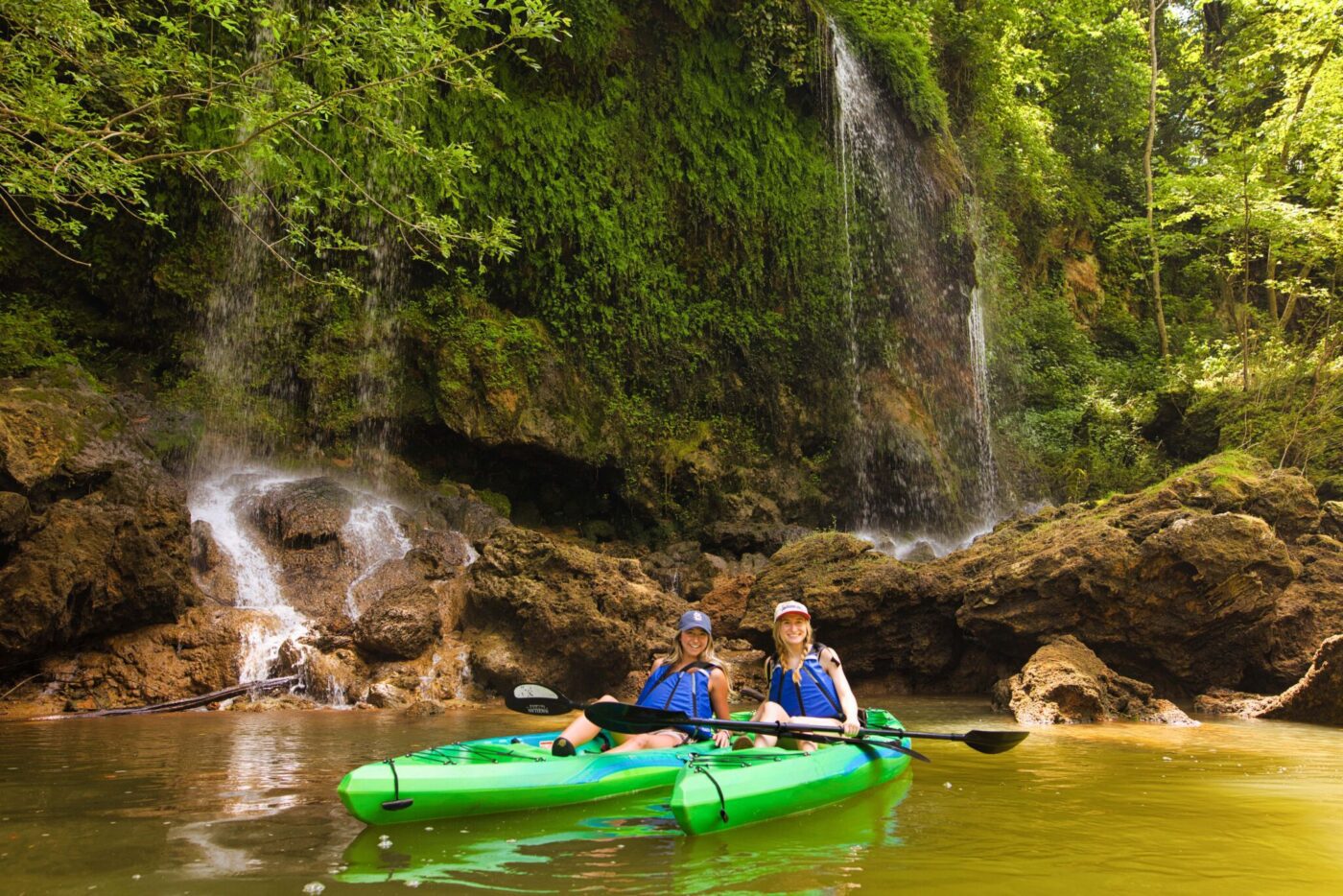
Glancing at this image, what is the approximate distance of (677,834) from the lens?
4023mm

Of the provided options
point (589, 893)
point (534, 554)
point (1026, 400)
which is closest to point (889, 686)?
point (534, 554)

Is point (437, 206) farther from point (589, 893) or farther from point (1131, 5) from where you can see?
point (1131, 5)

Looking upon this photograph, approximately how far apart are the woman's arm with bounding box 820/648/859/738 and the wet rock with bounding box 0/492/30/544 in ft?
22.8

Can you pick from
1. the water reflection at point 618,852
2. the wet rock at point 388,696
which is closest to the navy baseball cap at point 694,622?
the water reflection at point 618,852

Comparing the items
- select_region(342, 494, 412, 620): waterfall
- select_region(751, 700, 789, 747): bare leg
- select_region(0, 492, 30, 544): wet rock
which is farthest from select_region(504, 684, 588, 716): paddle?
select_region(342, 494, 412, 620): waterfall

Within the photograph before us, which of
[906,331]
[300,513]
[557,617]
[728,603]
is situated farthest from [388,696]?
[906,331]

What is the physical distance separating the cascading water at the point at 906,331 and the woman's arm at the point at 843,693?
10.7 metres

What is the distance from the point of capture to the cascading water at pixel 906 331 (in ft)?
54.3

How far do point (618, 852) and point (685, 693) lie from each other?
1715 mm

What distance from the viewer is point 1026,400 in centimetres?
2008

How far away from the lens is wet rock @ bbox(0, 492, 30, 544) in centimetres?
807

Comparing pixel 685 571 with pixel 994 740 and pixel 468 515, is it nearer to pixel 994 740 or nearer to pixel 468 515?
pixel 468 515

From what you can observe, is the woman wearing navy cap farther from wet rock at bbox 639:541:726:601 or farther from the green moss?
the green moss

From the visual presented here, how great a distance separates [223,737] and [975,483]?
1424 cm
